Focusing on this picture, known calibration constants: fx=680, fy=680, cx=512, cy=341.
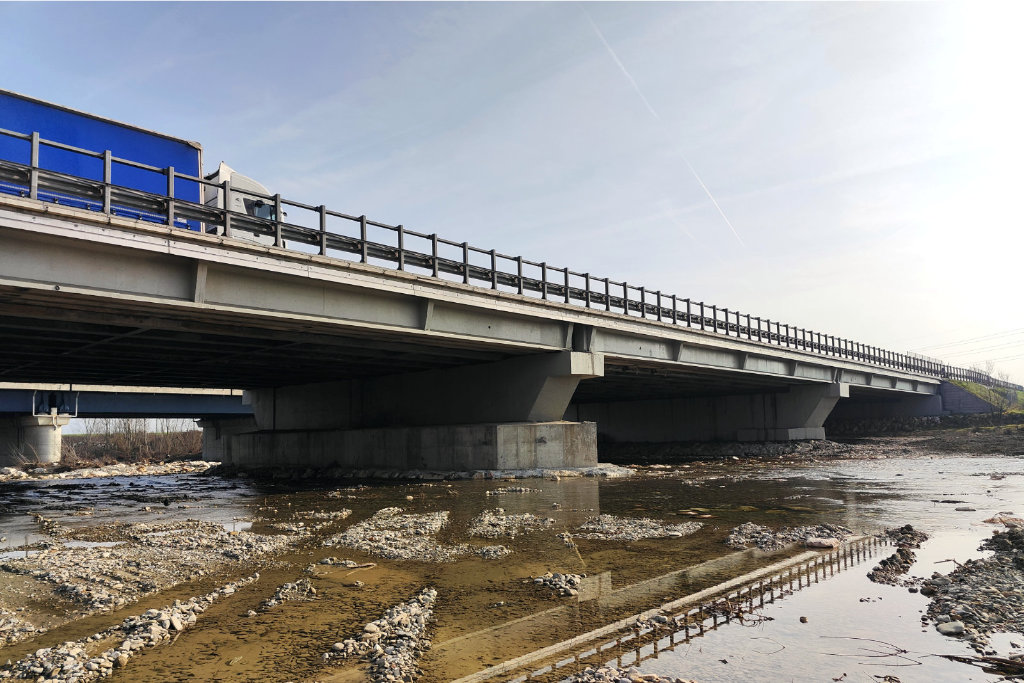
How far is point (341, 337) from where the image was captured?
70.6ft

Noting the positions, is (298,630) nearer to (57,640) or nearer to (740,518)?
(57,640)

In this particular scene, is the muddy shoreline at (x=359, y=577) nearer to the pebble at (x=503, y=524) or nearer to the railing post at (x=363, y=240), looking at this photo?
the pebble at (x=503, y=524)

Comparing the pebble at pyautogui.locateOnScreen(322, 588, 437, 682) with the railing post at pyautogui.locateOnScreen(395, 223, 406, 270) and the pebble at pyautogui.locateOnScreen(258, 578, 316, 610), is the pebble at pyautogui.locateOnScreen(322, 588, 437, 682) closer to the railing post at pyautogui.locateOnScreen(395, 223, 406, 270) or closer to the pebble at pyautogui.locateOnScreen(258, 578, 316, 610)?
the pebble at pyautogui.locateOnScreen(258, 578, 316, 610)

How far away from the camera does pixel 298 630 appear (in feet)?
18.3

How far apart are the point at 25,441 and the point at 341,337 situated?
4061cm

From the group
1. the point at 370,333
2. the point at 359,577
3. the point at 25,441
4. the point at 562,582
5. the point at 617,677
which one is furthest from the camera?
the point at 25,441

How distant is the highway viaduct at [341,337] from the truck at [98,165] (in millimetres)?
249

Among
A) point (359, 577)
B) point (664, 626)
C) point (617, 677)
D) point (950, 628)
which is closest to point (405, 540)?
point (359, 577)

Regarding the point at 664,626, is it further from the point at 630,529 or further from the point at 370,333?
the point at 370,333

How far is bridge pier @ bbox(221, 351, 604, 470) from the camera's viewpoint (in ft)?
81.1

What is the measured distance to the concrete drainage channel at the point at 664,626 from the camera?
4.54 m

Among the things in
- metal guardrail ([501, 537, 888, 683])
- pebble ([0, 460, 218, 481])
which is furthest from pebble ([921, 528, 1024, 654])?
pebble ([0, 460, 218, 481])

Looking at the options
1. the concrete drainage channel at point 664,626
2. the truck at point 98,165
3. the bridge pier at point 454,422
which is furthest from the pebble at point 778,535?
the bridge pier at point 454,422

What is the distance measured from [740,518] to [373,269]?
11.9m
